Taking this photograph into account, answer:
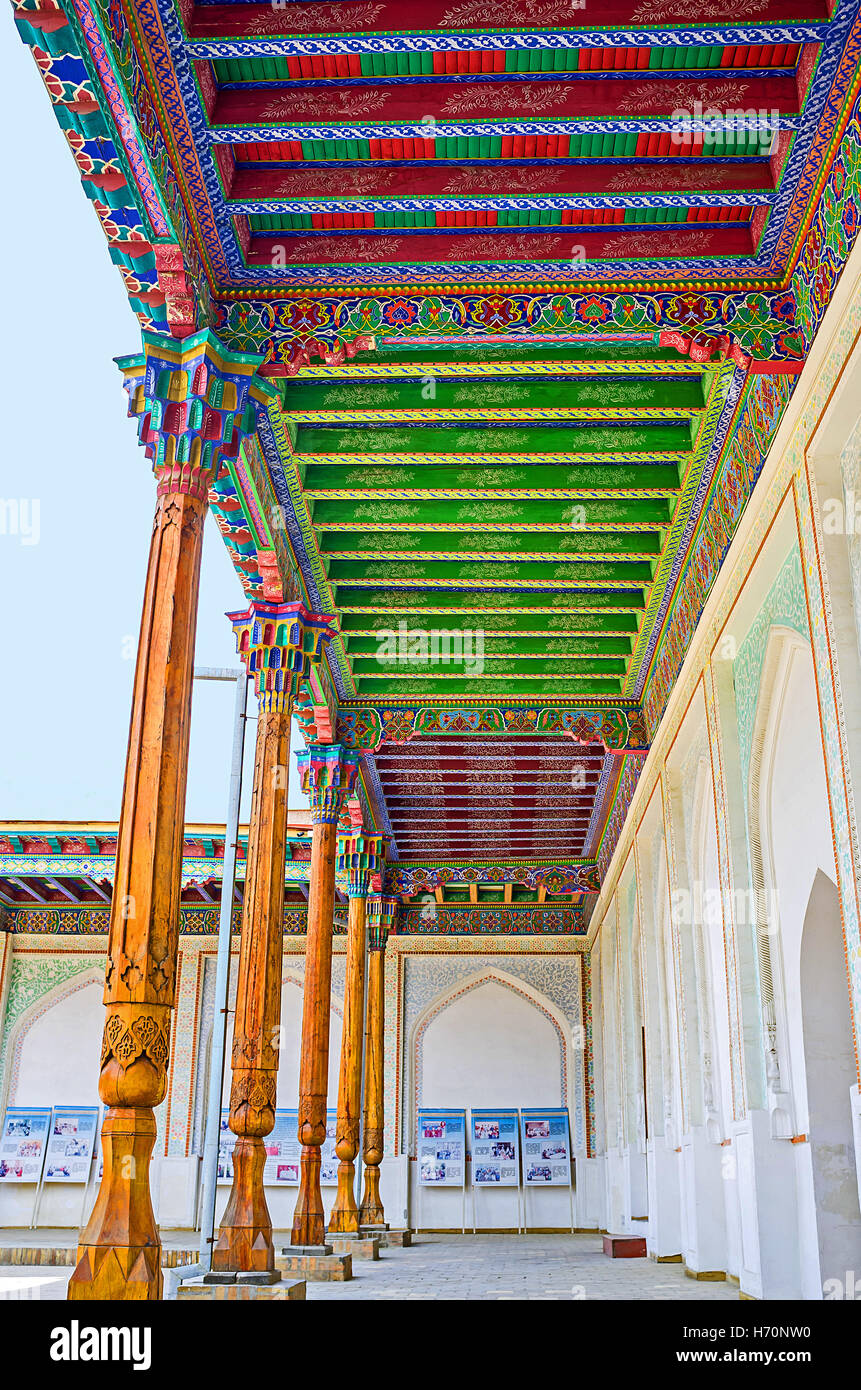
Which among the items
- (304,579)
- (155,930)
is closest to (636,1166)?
(304,579)

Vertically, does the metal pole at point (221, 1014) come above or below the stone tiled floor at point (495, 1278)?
above

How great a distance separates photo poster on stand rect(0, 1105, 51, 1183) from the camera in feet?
63.1

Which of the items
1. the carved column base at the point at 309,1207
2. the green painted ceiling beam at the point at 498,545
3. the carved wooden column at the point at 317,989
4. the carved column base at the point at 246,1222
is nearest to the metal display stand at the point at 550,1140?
the carved wooden column at the point at 317,989

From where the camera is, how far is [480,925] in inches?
804

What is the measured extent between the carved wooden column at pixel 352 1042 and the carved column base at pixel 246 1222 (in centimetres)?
547

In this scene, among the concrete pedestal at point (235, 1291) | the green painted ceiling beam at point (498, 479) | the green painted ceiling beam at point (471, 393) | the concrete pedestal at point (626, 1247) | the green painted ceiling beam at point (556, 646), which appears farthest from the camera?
the concrete pedestal at point (626, 1247)

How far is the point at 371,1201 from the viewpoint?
51.9ft

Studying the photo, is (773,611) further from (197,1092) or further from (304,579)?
(197,1092)

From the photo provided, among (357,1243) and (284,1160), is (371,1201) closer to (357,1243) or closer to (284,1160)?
(357,1243)

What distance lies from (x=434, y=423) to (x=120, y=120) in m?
3.67

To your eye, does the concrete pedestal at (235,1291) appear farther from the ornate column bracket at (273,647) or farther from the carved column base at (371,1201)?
the carved column base at (371,1201)

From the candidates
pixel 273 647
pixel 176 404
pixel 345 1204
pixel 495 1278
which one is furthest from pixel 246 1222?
pixel 345 1204

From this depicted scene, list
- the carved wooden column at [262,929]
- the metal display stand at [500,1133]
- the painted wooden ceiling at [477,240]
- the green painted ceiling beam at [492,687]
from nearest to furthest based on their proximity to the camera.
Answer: the painted wooden ceiling at [477,240] → the carved wooden column at [262,929] → the green painted ceiling beam at [492,687] → the metal display stand at [500,1133]

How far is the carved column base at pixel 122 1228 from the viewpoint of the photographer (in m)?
4.68
